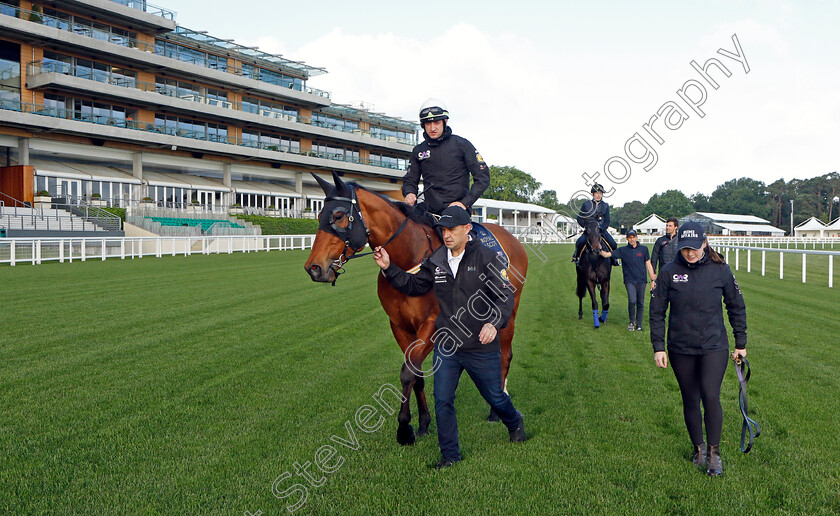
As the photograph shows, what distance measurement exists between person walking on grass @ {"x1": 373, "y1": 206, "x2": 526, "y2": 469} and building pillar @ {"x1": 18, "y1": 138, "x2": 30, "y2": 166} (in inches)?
1592

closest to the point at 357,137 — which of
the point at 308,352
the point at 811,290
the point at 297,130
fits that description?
the point at 297,130

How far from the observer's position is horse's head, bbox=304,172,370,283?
409 centimetres

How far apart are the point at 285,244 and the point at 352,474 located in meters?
32.8

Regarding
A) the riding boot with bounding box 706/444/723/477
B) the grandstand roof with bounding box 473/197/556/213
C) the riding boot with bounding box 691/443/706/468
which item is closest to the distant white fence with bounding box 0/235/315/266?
the riding boot with bounding box 691/443/706/468

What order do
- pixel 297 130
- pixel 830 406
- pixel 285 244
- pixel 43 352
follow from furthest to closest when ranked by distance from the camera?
pixel 297 130 → pixel 285 244 → pixel 43 352 → pixel 830 406

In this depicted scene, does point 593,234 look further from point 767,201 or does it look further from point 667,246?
point 767,201

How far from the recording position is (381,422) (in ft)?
16.4

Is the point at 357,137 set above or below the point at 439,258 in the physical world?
above

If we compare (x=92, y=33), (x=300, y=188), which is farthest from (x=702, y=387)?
(x=300, y=188)

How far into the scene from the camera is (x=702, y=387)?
4.02 metres

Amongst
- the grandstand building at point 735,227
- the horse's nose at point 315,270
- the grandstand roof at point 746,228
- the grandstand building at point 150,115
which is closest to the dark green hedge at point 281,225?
the grandstand building at point 150,115

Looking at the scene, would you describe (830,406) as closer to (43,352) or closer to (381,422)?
(381,422)

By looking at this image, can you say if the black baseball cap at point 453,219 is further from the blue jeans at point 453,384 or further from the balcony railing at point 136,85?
the balcony railing at point 136,85

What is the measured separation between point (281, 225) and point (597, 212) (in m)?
35.2
